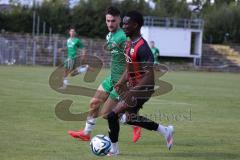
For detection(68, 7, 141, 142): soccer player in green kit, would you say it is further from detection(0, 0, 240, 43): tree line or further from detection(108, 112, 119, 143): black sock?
detection(0, 0, 240, 43): tree line

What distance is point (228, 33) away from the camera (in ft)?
247

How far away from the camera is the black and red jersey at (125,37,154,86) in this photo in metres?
10.0

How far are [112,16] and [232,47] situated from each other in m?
58.8

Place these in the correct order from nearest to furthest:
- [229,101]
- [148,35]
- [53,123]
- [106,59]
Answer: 1. [53,123]
2. [229,101]
3. [106,59]
4. [148,35]

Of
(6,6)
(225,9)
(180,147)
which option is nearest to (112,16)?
(180,147)

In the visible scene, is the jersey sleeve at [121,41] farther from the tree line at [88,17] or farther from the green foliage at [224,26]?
the green foliage at [224,26]

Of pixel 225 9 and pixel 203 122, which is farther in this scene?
pixel 225 9

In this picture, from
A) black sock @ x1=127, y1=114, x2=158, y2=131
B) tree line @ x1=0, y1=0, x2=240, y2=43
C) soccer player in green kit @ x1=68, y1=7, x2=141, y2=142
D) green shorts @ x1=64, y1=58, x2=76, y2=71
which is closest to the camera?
black sock @ x1=127, y1=114, x2=158, y2=131

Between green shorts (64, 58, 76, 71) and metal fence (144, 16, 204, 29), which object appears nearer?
green shorts (64, 58, 76, 71)

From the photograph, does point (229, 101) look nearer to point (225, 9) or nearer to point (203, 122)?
point (203, 122)

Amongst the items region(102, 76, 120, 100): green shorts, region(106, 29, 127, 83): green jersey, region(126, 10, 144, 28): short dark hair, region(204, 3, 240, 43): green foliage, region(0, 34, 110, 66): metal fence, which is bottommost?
region(0, 34, 110, 66): metal fence

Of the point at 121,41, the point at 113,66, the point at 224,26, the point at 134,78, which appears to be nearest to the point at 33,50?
the point at 224,26

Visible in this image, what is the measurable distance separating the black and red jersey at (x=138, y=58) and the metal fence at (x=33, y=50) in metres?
41.3

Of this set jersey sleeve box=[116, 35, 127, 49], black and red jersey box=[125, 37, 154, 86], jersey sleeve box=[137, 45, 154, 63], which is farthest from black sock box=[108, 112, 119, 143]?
jersey sleeve box=[116, 35, 127, 49]
